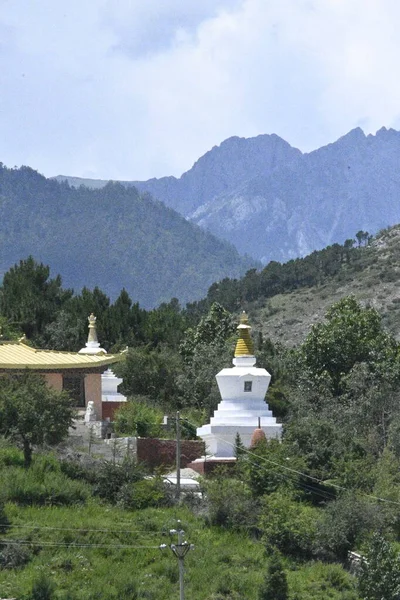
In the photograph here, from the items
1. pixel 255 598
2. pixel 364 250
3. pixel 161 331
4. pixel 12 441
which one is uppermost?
pixel 364 250

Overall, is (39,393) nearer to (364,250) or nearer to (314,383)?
(314,383)

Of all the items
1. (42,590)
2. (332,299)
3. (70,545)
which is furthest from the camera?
(332,299)

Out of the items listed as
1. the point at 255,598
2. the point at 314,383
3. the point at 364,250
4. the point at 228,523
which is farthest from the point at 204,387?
the point at 364,250

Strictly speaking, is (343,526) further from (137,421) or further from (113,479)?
(137,421)

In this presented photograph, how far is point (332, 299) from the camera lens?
104250 millimetres

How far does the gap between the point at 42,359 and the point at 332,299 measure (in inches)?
2133

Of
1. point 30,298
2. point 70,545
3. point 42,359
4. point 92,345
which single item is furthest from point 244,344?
point 30,298

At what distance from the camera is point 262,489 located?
148 ft

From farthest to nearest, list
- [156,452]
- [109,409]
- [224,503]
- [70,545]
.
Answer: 1. [109,409]
2. [156,452]
3. [224,503]
4. [70,545]

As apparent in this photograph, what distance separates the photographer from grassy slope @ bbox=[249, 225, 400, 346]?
99.9 metres

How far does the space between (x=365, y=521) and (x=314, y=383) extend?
18.4m

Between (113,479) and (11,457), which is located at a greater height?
(11,457)

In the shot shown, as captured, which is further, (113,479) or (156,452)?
(156,452)

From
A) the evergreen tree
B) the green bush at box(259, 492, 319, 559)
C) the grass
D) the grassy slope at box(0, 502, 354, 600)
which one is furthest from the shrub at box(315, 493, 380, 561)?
the evergreen tree
